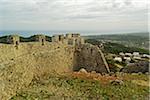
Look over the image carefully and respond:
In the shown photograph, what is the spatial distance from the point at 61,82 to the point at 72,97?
2149mm

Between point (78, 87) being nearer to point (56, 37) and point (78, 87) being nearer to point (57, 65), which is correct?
point (57, 65)

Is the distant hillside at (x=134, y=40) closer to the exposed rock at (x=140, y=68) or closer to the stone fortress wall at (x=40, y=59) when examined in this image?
the exposed rock at (x=140, y=68)

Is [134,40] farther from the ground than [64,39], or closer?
closer

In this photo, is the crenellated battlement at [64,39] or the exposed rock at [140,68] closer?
the crenellated battlement at [64,39]

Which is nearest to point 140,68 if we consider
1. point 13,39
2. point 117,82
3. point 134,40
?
point 117,82

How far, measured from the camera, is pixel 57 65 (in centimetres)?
1875

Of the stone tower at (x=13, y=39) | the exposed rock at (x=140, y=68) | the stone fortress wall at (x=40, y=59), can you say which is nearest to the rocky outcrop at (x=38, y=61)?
the stone fortress wall at (x=40, y=59)

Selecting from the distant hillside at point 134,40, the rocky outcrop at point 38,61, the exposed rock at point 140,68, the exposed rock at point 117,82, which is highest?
the rocky outcrop at point 38,61

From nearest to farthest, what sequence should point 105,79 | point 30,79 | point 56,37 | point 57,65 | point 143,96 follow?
1. point 143,96
2. point 30,79
3. point 105,79
4. point 57,65
5. point 56,37

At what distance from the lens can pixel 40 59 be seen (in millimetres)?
16375

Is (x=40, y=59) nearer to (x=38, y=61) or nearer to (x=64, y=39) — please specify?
(x=38, y=61)

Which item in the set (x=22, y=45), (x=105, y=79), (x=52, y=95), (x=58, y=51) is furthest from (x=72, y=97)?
(x=58, y=51)

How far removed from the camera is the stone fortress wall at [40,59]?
1178 cm

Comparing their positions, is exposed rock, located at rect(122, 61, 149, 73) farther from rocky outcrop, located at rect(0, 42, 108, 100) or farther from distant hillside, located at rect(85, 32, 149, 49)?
distant hillside, located at rect(85, 32, 149, 49)
